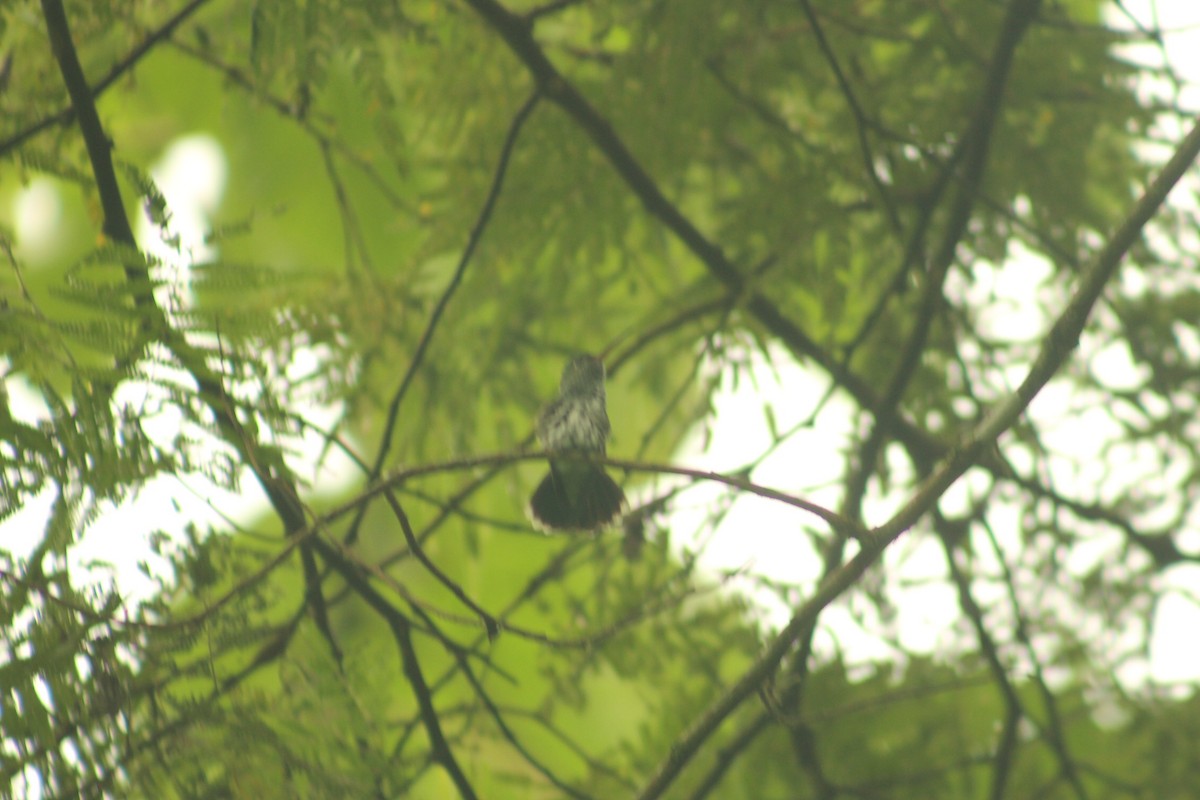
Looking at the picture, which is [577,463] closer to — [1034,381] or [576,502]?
[576,502]

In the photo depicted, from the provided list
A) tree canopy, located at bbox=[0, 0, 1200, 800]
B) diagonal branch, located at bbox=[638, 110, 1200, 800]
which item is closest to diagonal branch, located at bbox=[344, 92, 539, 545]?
tree canopy, located at bbox=[0, 0, 1200, 800]

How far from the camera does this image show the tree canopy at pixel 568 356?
257 centimetres

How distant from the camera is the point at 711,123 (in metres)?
4.19

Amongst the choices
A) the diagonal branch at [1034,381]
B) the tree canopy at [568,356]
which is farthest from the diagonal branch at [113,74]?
the diagonal branch at [1034,381]

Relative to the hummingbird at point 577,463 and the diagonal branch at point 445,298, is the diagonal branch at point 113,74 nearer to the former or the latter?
the diagonal branch at point 445,298

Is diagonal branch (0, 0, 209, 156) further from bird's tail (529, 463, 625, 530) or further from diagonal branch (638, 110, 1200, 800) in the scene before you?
diagonal branch (638, 110, 1200, 800)

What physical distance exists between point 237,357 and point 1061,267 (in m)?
3.25

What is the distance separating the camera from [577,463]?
329cm

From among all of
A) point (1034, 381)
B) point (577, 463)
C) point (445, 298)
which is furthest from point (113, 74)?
point (1034, 381)

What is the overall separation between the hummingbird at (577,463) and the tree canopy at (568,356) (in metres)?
0.28

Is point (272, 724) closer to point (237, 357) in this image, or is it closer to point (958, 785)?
point (237, 357)

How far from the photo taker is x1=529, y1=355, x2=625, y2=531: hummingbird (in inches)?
131

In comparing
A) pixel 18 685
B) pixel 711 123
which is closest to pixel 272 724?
pixel 18 685

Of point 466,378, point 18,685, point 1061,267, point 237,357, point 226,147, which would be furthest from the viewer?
point 226,147
